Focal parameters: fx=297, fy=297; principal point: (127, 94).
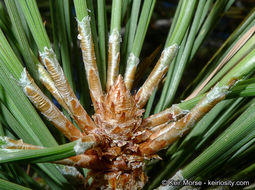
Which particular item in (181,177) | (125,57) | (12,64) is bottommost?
(181,177)

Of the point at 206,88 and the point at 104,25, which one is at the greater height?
the point at 104,25

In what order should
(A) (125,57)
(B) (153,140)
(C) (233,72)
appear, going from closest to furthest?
(C) (233,72)
(B) (153,140)
(A) (125,57)

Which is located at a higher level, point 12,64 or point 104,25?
point 104,25

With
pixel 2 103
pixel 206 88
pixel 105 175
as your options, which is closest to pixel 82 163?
pixel 105 175

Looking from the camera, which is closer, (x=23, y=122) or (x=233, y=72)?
(x=233, y=72)

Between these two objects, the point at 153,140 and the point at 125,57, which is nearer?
the point at 153,140

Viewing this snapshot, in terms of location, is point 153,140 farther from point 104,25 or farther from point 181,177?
point 104,25

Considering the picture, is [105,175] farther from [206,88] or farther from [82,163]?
[206,88]

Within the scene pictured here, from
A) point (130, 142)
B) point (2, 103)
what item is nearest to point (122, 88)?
point (130, 142)

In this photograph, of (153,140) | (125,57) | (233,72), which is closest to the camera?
(233,72)
